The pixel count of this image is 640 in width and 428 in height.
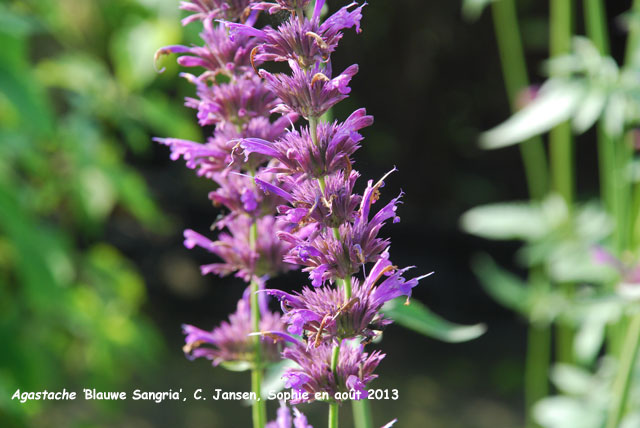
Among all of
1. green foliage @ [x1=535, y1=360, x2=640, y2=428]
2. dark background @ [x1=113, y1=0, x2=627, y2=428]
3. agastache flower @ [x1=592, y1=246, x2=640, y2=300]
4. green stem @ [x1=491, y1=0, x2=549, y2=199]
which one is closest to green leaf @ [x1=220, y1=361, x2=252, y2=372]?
agastache flower @ [x1=592, y1=246, x2=640, y2=300]

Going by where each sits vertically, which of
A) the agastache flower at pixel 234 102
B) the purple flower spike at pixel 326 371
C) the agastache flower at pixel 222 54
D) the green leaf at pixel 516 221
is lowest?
the purple flower spike at pixel 326 371

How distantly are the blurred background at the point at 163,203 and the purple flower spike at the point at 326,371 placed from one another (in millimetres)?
506

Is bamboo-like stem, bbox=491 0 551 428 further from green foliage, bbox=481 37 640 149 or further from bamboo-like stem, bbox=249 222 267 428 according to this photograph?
bamboo-like stem, bbox=249 222 267 428

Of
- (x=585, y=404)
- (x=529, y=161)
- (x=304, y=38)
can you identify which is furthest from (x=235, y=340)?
(x=529, y=161)

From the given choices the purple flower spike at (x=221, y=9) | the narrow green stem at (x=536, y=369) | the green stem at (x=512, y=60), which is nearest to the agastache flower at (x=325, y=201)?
the purple flower spike at (x=221, y=9)

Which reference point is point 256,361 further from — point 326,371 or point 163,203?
point 163,203

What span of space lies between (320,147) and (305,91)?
28mm

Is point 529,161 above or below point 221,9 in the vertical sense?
above

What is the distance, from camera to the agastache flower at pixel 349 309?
323mm

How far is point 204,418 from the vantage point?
7.21ft

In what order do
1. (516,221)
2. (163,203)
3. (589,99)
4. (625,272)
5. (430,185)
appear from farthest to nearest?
(430,185), (163,203), (516,221), (589,99), (625,272)

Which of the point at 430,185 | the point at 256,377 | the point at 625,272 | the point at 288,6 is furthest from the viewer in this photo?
the point at 430,185

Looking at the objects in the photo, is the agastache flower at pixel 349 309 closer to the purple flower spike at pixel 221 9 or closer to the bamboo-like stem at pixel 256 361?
the bamboo-like stem at pixel 256 361

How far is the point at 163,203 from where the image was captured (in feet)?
8.95
